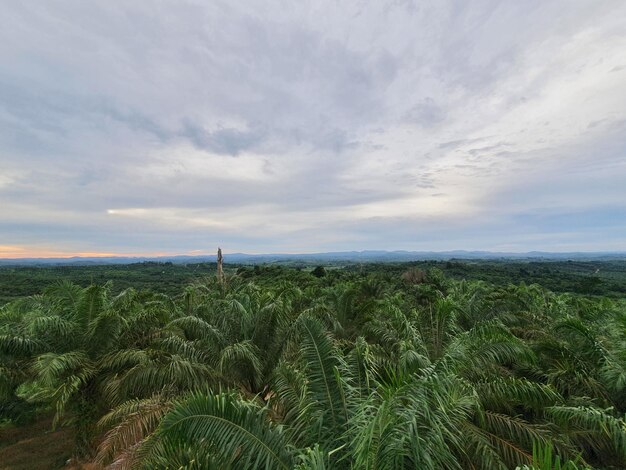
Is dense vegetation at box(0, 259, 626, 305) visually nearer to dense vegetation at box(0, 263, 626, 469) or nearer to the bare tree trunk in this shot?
the bare tree trunk

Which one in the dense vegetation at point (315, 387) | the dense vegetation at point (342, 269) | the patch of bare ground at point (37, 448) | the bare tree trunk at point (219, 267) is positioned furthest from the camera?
the dense vegetation at point (342, 269)

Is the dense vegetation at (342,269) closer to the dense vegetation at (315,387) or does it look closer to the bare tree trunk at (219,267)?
Result: the bare tree trunk at (219,267)

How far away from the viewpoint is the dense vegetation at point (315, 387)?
4492mm

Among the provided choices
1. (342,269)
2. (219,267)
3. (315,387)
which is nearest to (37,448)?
(315,387)

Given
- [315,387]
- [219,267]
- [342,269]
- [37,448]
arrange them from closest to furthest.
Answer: [315,387]
[37,448]
[219,267]
[342,269]

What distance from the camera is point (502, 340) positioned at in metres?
7.46

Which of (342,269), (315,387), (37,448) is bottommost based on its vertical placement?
(37,448)

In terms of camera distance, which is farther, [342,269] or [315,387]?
[342,269]

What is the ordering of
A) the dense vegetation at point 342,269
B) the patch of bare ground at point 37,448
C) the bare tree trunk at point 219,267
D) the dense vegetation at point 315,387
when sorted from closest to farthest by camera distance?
the dense vegetation at point 315,387, the patch of bare ground at point 37,448, the bare tree trunk at point 219,267, the dense vegetation at point 342,269

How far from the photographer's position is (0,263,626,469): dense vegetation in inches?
177

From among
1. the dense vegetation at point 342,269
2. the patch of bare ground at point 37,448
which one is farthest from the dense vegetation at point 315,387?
the dense vegetation at point 342,269

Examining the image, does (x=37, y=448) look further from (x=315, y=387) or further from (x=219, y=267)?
(x=219, y=267)

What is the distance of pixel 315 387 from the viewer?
612 cm

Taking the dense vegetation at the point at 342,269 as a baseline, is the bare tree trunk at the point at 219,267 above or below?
above
